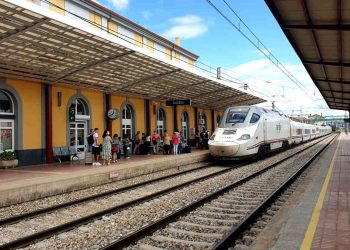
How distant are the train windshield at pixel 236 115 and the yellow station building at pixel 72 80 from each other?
3026 mm

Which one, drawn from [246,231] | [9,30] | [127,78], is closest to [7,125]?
[9,30]

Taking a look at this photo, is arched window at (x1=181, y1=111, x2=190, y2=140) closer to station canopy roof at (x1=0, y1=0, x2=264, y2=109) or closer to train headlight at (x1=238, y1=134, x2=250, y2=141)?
station canopy roof at (x1=0, y1=0, x2=264, y2=109)

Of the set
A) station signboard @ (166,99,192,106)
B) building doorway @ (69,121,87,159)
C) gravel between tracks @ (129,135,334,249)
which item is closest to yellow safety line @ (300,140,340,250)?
gravel between tracks @ (129,135,334,249)

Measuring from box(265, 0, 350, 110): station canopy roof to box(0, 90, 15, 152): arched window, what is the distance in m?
10.8

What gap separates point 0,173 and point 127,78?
8.46 meters

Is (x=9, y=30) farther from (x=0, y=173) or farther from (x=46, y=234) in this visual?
(x=46, y=234)

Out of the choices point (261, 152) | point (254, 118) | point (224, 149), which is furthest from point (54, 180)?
point (261, 152)

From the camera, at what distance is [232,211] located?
8773 millimetres

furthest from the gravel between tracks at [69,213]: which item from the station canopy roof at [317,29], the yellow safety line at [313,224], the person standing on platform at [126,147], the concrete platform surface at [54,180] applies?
the person standing on platform at [126,147]

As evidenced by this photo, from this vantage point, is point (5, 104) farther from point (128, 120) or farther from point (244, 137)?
point (244, 137)

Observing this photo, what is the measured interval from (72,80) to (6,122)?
12.0ft

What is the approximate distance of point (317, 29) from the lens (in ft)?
37.3

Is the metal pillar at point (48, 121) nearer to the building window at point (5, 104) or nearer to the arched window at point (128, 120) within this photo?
the building window at point (5, 104)

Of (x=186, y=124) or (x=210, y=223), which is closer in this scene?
(x=210, y=223)
